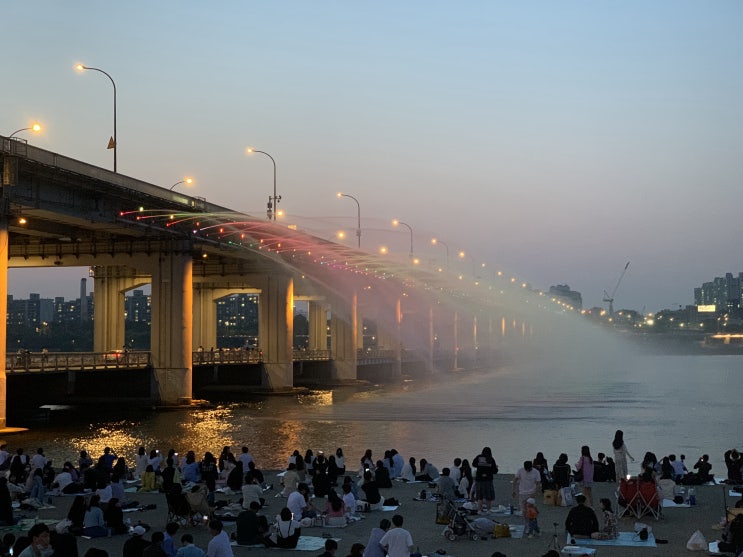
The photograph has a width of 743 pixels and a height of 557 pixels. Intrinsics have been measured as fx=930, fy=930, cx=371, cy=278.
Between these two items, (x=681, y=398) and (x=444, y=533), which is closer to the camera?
(x=444, y=533)

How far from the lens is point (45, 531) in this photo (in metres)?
15.6

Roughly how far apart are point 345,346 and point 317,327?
4160cm

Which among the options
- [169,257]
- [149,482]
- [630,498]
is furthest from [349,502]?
[169,257]

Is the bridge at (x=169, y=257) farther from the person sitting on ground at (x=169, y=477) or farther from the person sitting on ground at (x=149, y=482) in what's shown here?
the person sitting on ground at (x=169, y=477)

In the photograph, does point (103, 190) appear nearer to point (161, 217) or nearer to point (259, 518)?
point (161, 217)

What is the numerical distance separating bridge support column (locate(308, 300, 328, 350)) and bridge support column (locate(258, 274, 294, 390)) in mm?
58869

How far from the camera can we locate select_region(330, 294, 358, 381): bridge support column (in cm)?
11406

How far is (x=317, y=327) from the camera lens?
155375mm

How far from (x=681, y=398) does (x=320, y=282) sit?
42.2 meters

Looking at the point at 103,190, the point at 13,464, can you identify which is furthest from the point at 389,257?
the point at 13,464

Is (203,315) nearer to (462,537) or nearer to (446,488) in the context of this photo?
(446,488)

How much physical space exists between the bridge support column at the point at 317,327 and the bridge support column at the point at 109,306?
56984mm

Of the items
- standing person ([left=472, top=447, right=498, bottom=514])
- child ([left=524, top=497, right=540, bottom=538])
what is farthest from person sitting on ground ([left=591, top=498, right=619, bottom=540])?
standing person ([left=472, top=447, right=498, bottom=514])

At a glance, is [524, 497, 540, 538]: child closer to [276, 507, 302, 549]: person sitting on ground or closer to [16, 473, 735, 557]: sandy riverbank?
[16, 473, 735, 557]: sandy riverbank
